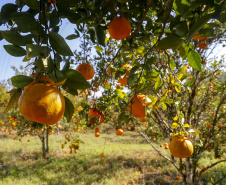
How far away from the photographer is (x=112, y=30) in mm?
817

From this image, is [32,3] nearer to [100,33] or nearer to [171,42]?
[100,33]

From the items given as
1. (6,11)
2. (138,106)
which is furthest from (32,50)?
(138,106)

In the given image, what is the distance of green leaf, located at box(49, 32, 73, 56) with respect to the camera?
462 mm

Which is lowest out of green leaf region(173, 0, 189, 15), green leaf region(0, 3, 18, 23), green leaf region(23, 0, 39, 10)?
green leaf region(23, 0, 39, 10)

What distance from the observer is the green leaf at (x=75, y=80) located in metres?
0.51

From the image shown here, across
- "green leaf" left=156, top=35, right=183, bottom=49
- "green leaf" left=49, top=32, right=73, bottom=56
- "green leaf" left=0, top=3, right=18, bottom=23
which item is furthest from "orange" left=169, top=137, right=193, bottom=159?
"green leaf" left=0, top=3, right=18, bottom=23

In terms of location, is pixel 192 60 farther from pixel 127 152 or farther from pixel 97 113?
pixel 127 152

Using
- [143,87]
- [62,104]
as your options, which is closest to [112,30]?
[143,87]

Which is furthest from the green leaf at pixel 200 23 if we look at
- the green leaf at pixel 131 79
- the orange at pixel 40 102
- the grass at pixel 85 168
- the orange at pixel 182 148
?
the grass at pixel 85 168

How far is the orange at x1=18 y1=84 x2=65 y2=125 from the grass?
421 cm

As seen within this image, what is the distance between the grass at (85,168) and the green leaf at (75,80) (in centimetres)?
421

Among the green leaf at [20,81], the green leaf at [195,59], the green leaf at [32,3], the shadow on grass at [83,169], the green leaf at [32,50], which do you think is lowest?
the shadow on grass at [83,169]

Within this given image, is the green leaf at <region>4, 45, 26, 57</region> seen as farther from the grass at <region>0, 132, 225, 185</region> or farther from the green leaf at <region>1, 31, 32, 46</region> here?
the grass at <region>0, 132, 225, 185</region>

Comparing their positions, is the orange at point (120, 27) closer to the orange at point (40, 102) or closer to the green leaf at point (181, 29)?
the green leaf at point (181, 29)
